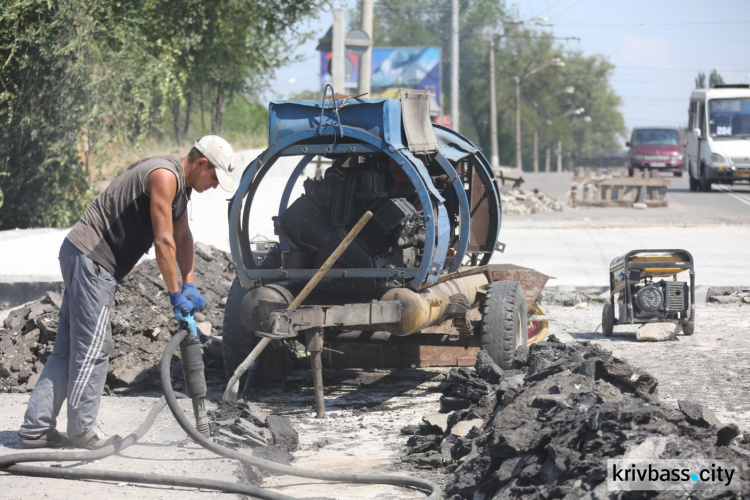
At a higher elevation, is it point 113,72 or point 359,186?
point 113,72

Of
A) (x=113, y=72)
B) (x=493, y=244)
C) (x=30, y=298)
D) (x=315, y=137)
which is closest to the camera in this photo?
(x=315, y=137)

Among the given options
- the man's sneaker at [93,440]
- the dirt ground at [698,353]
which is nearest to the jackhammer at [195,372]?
the man's sneaker at [93,440]

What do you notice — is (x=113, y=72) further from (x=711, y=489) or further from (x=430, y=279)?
(x=711, y=489)

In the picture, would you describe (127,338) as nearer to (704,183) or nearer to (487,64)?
(704,183)

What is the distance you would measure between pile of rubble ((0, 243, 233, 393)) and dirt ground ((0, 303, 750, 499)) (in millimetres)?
291

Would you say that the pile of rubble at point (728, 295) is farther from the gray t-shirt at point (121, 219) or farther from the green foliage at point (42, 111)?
the green foliage at point (42, 111)

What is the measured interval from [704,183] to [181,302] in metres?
29.8

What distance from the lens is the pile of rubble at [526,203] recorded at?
2658 cm

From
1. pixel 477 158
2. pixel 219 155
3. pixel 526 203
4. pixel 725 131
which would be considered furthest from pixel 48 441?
pixel 725 131

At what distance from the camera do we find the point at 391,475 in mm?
5207

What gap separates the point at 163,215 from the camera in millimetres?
5555

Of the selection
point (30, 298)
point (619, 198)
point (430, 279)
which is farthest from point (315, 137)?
point (619, 198)

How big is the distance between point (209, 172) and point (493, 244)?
405 centimetres

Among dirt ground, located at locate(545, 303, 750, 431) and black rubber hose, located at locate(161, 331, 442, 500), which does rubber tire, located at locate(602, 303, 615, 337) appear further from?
black rubber hose, located at locate(161, 331, 442, 500)
